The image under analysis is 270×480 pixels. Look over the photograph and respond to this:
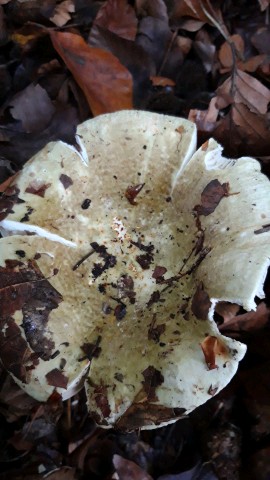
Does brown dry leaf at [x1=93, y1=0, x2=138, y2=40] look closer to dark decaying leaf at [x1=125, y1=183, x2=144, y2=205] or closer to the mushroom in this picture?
the mushroom

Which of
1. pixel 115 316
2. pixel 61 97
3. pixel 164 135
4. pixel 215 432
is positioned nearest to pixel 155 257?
pixel 115 316

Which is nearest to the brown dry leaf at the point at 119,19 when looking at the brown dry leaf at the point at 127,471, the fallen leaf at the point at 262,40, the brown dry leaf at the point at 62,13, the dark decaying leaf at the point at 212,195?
the brown dry leaf at the point at 62,13

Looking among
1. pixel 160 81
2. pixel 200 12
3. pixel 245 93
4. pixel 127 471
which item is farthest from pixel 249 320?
pixel 200 12

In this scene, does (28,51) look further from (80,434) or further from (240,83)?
(80,434)

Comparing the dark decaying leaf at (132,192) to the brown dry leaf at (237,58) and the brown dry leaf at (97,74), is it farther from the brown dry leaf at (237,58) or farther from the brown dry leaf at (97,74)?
the brown dry leaf at (237,58)

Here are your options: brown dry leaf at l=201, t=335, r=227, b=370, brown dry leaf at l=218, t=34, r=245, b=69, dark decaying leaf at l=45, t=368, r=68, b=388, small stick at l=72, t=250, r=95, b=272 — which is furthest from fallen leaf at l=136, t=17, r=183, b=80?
dark decaying leaf at l=45, t=368, r=68, b=388

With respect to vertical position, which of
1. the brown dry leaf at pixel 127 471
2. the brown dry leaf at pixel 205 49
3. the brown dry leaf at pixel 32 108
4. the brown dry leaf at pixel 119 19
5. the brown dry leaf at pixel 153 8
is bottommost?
the brown dry leaf at pixel 127 471

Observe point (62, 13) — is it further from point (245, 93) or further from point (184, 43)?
point (245, 93)
